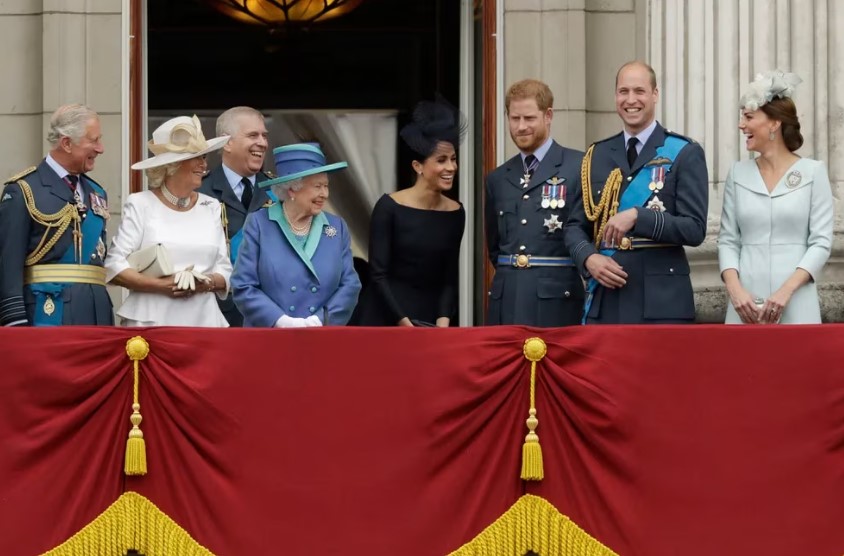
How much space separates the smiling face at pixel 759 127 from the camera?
30.0 ft

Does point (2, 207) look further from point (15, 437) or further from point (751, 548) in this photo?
point (751, 548)

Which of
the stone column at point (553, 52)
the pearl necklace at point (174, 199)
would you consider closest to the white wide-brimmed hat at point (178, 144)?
the pearl necklace at point (174, 199)

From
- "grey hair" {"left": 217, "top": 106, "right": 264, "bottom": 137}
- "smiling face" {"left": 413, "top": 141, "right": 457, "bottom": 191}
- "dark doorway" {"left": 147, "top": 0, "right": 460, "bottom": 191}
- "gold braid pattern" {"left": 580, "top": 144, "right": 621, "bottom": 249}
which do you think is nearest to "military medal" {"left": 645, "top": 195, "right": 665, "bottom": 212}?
"gold braid pattern" {"left": 580, "top": 144, "right": 621, "bottom": 249}

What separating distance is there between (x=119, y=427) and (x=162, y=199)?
4.77 feet

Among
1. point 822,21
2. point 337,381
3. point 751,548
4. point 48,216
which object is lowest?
point 751,548

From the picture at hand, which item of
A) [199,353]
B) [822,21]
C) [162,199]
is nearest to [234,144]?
[162,199]

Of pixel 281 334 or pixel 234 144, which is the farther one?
pixel 234 144

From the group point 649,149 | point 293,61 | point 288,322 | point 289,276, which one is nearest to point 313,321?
point 288,322

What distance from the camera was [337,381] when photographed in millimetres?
8266

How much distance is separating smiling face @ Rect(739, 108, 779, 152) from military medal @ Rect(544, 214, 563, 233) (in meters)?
0.97

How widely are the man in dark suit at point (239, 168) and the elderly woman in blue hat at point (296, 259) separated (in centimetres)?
98

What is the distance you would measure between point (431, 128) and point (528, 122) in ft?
1.66

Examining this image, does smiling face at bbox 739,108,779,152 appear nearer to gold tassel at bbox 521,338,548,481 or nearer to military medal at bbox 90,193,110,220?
gold tassel at bbox 521,338,548,481

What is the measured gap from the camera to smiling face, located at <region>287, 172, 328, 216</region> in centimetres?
910
